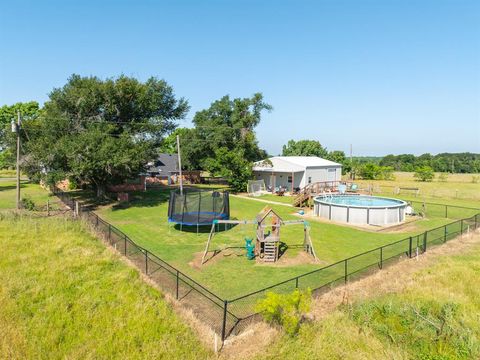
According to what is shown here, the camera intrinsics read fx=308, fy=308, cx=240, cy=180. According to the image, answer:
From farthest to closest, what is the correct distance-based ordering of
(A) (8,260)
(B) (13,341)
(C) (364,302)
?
(A) (8,260) < (C) (364,302) < (B) (13,341)

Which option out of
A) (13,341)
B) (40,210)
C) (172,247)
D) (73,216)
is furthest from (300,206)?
(13,341)

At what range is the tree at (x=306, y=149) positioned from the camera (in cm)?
6531

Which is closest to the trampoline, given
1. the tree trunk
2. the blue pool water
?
the blue pool water

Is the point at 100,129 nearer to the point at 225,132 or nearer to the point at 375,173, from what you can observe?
the point at 225,132

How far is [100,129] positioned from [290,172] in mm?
19221

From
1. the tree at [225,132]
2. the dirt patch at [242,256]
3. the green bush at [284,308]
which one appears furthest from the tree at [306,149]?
the green bush at [284,308]

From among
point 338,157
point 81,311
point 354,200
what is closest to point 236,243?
point 81,311

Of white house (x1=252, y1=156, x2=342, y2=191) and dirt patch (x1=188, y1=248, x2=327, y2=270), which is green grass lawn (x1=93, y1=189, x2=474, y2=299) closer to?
dirt patch (x1=188, y1=248, x2=327, y2=270)

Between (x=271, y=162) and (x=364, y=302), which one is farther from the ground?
(x=271, y=162)

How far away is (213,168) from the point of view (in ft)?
119

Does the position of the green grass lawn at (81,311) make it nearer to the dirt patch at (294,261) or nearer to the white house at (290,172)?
the dirt patch at (294,261)

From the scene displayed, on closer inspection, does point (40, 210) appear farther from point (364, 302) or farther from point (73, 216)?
point (364, 302)

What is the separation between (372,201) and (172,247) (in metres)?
17.9

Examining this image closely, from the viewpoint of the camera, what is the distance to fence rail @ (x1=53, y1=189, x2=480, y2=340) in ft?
27.3
